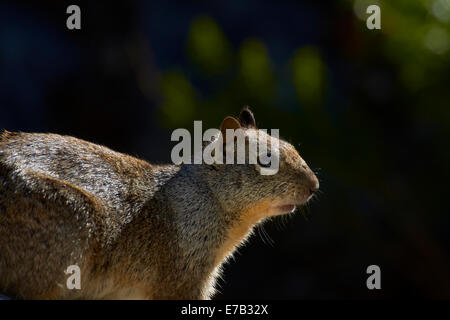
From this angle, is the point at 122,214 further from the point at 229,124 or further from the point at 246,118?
the point at 246,118

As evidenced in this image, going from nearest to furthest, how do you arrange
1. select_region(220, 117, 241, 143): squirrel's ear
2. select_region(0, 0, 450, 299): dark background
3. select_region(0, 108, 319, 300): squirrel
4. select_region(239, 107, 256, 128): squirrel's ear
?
select_region(0, 108, 319, 300): squirrel, select_region(220, 117, 241, 143): squirrel's ear, select_region(239, 107, 256, 128): squirrel's ear, select_region(0, 0, 450, 299): dark background

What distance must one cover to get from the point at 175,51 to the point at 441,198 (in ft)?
21.4

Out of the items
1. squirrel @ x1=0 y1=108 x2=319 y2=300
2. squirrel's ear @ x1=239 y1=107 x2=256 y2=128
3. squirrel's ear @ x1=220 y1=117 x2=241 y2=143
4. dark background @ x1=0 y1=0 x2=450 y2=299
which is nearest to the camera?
squirrel @ x1=0 y1=108 x2=319 y2=300

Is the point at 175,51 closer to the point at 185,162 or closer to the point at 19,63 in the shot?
the point at 19,63

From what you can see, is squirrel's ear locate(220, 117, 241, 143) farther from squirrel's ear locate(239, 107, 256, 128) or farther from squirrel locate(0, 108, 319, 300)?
squirrel's ear locate(239, 107, 256, 128)

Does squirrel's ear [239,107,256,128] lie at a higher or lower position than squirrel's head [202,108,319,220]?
higher

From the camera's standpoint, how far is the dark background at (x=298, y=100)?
33.9ft

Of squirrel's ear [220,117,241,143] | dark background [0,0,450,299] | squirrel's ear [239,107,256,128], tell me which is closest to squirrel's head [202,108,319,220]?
squirrel's ear [220,117,241,143]

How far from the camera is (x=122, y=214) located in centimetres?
571

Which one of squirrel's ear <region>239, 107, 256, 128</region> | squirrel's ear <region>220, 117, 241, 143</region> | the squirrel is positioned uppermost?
squirrel's ear <region>239, 107, 256, 128</region>

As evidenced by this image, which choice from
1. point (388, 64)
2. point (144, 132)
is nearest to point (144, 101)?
point (144, 132)

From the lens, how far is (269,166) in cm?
596

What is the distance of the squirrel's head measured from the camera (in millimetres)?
5891

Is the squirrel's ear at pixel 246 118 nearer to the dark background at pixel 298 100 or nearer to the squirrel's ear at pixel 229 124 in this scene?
the squirrel's ear at pixel 229 124
